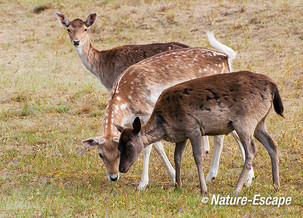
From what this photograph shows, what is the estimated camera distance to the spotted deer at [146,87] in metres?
7.44

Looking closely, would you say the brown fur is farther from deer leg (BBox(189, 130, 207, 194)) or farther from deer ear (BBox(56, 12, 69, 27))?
deer ear (BBox(56, 12, 69, 27))

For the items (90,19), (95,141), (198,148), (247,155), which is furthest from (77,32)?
(247,155)

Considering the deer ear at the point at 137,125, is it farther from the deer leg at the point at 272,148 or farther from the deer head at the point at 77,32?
the deer head at the point at 77,32

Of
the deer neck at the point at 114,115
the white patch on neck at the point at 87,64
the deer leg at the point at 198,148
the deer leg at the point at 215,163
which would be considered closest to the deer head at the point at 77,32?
the white patch on neck at the point at 87,64

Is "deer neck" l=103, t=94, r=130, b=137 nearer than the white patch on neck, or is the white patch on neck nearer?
"deer neck" l=103, t=94, r=130, b=137

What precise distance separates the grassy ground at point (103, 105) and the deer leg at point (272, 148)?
189mm

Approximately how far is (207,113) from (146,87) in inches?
58.1

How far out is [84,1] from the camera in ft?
63.4

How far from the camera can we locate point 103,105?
1147 cm

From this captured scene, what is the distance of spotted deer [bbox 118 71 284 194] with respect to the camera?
7020 mm

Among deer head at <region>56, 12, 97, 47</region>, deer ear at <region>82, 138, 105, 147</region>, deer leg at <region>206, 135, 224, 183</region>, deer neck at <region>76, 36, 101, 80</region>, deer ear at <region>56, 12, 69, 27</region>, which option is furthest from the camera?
deer ear at <region>56, 12, 69, 27</region>

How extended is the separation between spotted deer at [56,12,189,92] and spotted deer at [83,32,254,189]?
1193 mm

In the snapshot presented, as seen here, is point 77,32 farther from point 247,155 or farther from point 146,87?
point 247,155

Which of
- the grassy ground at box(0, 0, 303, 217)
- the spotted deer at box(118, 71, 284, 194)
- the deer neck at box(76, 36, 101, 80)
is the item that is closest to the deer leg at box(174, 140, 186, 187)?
the grassy ground at box(0, 0, 303, 217)
